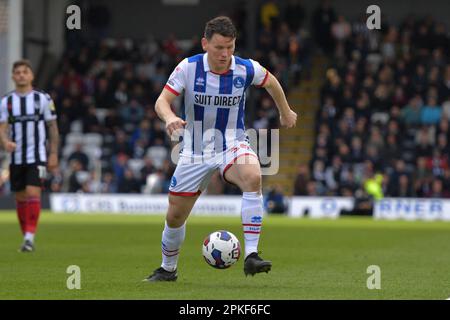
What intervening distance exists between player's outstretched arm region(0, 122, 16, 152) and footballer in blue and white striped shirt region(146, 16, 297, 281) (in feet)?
15.1

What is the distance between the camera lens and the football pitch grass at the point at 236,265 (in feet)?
28.4

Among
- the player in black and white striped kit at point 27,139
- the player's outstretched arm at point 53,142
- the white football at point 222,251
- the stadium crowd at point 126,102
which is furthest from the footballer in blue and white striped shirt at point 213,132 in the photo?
the stadium crowd at point 126,102

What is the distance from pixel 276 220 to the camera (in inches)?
934

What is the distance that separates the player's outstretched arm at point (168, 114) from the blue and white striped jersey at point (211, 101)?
5.0 inches

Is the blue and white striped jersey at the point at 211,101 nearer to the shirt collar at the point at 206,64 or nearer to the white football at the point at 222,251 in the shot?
the shirt collar at the point at 206,64

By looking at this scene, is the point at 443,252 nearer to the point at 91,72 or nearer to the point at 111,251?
the point at 111,251

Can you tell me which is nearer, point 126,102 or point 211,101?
point 211,101

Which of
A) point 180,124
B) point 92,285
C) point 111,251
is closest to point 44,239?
point 111,251

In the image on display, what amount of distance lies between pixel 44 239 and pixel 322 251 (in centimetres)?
446

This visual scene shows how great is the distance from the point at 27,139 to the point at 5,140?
16.3 inches

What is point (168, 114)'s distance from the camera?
883cm

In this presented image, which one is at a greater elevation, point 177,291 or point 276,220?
point 177,291

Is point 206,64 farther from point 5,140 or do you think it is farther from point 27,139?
point 27,139

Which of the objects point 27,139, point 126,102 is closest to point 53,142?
point 27,139
